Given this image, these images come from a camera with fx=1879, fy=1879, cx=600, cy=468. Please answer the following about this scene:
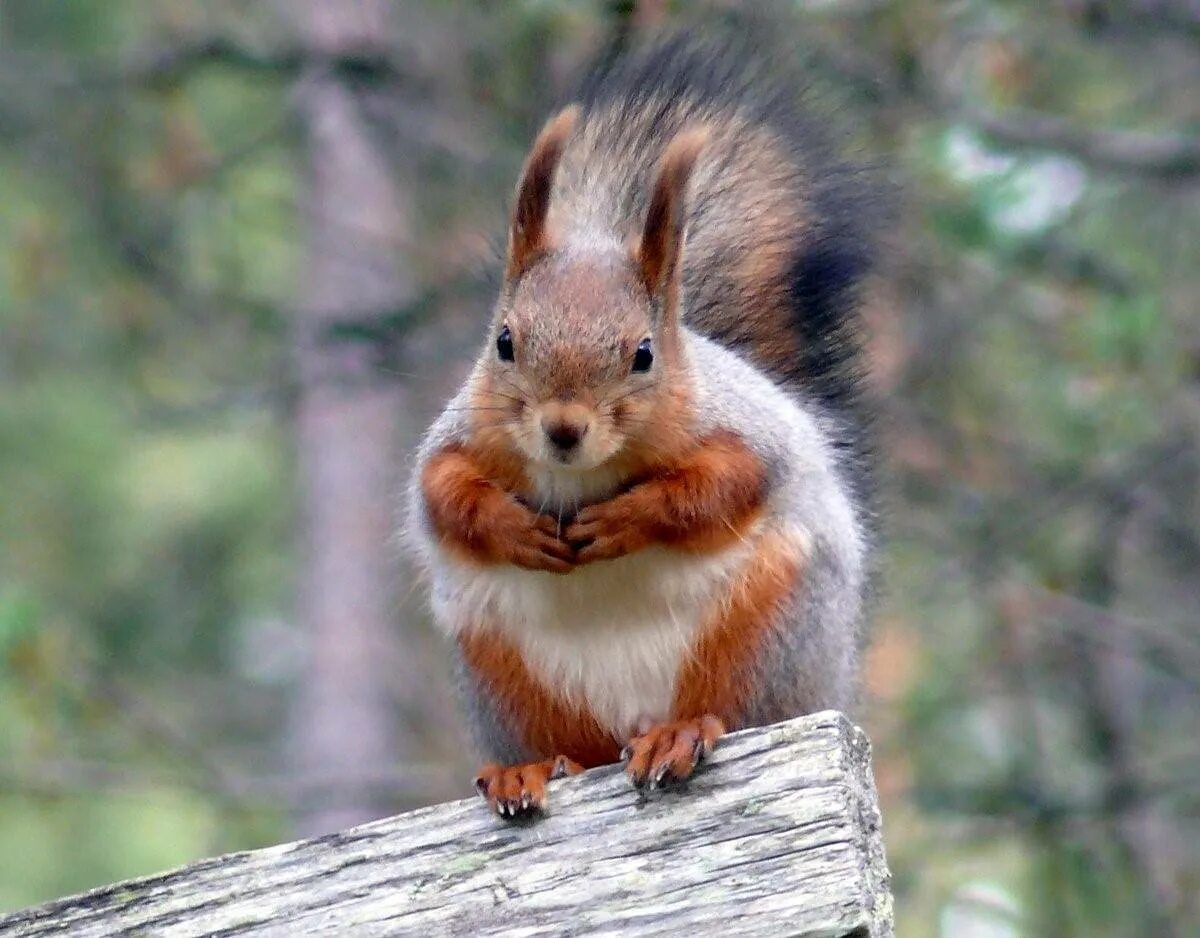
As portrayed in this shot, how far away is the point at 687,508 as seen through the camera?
2652mm

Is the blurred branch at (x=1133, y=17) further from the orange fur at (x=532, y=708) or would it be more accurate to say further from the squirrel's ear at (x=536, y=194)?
the orange fur at (x=532, y=708)

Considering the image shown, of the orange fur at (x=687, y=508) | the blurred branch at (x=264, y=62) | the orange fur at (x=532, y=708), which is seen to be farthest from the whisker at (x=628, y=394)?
the blurred branch at (x=264, y=62)

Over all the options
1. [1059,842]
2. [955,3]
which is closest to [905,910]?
[1059,842]

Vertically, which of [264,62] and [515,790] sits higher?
[264,62]

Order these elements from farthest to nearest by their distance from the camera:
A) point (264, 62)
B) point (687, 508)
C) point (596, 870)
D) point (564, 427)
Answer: point (264, 62) → point (687, 508) → point (564, 427) → point (596, 870)

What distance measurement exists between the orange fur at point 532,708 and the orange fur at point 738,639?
16 cm

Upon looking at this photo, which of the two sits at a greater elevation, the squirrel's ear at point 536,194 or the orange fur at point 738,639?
the squirrel's ear at point 536,194

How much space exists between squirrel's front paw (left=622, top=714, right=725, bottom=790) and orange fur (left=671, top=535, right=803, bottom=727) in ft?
1.22

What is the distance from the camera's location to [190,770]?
239 inches

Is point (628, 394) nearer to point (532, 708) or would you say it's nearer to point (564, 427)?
point (564, 427)

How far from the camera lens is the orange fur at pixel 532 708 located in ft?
9.23

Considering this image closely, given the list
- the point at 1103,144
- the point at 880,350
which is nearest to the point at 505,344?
the point at 1103,144

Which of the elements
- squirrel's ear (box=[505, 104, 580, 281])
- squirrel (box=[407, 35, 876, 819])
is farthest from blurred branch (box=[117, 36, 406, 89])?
squirrel's ear (box=[505, 104, 580, 281])

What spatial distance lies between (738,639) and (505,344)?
0.55 metres
